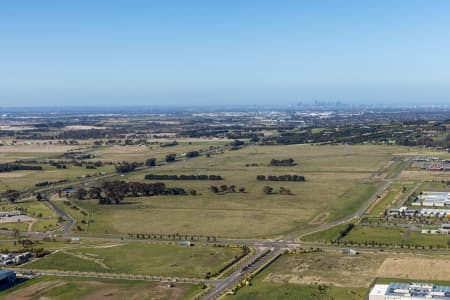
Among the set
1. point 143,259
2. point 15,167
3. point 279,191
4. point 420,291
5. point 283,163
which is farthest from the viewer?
point 15,167

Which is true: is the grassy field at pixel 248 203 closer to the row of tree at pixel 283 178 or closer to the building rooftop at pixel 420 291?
the row of tree at pixel 283 178

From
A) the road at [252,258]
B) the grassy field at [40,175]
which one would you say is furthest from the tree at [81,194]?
the grassy field at [40,175]

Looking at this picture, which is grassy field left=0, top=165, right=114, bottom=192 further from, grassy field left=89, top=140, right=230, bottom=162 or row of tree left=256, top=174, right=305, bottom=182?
row of tree left=256, top=174, right=305, bottom=182

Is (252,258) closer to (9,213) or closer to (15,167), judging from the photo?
(9,213)

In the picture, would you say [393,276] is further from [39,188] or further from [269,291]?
[39,188]

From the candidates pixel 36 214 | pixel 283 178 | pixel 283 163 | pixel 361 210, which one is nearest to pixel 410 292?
pixel 361 210

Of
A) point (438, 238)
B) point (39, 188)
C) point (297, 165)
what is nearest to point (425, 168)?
point (297, 165)

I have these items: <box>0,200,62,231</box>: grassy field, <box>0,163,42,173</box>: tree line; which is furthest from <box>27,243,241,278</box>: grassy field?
<box>0,163,42,173</box>: tree line
